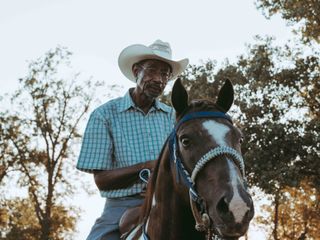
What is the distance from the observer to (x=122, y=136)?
541 centimetres

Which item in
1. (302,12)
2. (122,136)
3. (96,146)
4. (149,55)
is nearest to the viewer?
(96,146)

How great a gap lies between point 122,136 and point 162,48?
3.43 ft

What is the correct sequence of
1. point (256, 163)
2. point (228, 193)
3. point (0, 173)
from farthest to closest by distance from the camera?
point (0, 173)
point (256, 163)
point (228, 193)

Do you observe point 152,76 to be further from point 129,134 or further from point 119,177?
point 119,177

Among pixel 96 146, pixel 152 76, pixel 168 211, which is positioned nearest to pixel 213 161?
pixel 168 211

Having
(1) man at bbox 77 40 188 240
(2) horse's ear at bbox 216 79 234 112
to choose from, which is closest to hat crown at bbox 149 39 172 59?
(1) man at bbox 77 40 188 240

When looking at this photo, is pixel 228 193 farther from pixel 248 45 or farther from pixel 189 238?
pixel 248 45

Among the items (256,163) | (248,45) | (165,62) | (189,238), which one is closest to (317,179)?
(256,163)

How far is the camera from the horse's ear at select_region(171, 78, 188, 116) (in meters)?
3.91

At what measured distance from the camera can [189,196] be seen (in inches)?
145

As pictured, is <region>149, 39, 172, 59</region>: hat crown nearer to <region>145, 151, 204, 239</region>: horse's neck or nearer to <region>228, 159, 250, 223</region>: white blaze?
<region>145, 151, 204, 239</region>: horse's neck

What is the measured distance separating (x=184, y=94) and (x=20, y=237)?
126 ft

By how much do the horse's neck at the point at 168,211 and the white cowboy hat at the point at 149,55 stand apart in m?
1.78

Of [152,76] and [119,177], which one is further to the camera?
[152,76]
